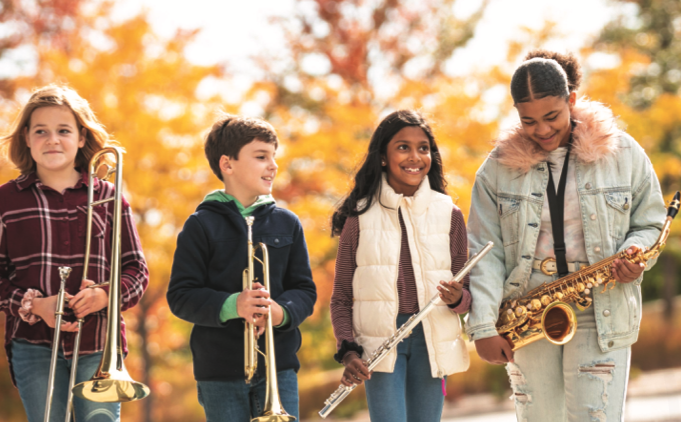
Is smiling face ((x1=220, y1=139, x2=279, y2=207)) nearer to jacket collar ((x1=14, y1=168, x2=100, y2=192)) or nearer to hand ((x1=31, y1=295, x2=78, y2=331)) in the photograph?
jacket collar ((x1=14, y1=168, x2=100, y2=192))

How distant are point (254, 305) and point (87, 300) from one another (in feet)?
2.57

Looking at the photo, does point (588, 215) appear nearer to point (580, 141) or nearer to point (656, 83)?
point (580, 141)

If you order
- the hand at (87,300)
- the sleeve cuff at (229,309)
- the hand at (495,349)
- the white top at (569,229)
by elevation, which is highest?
the white top at (569,229)

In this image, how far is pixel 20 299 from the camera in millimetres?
3307

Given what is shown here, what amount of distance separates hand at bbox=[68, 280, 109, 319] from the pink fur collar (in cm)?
209

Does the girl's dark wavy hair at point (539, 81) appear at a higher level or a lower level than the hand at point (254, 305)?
higher

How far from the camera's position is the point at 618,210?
139 inches

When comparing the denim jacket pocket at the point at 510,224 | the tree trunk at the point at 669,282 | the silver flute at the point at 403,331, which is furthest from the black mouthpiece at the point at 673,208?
the tree trunk at the point at 669,282

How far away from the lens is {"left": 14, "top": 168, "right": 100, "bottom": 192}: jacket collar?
3492mm

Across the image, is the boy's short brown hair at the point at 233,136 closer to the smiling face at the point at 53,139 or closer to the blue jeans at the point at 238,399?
the smiling face at the point at 53,139

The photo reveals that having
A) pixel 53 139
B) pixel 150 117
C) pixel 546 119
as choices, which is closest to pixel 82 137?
pixel 53 139

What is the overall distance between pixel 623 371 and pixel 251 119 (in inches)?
86.3

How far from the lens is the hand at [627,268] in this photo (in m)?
3.34

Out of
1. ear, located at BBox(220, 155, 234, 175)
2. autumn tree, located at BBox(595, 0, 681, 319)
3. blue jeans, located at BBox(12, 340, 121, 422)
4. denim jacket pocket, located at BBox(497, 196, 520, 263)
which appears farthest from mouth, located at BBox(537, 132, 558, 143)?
autumn tree, located at BBox(595, 0, 681, 319)
